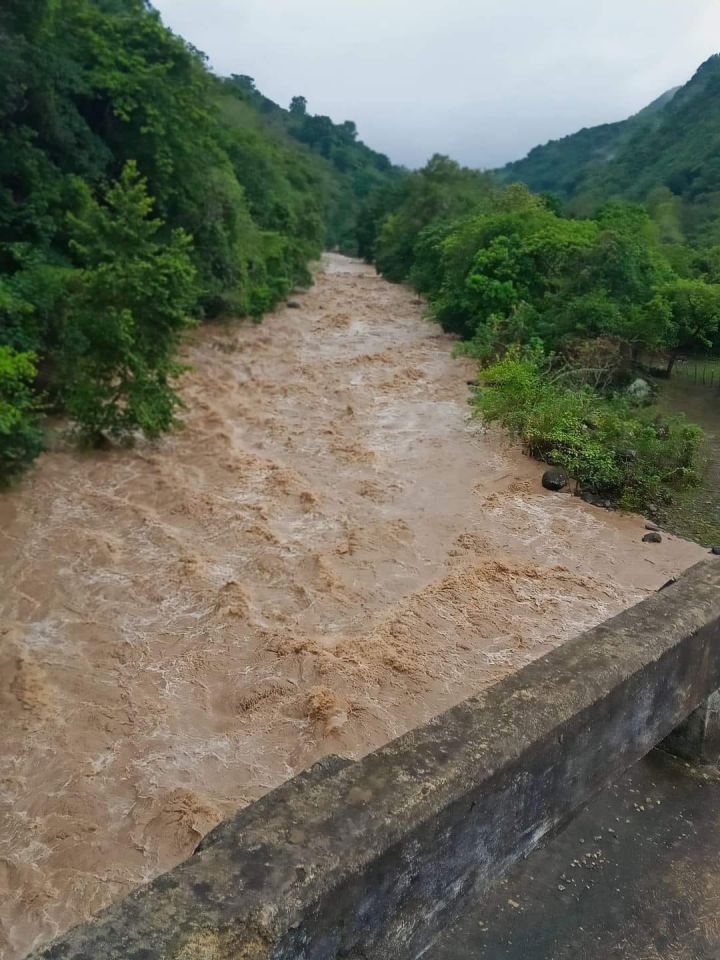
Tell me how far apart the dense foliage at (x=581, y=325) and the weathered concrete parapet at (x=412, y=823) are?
7860 mm

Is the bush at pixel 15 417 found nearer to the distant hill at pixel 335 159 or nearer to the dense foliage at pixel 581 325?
the dense foliage at pixel 581 325

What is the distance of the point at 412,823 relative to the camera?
206 cm

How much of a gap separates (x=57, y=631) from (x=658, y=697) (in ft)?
18.5

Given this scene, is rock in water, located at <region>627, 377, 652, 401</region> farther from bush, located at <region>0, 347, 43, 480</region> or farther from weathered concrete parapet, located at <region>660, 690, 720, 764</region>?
weathered concrete parapet, located at <region>660, 690, 720, 764</region>

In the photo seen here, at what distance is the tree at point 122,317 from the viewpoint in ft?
33.9

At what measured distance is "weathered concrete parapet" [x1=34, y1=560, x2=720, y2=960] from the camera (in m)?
1.81

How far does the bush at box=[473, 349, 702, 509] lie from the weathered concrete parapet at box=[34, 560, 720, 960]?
7.79 metres

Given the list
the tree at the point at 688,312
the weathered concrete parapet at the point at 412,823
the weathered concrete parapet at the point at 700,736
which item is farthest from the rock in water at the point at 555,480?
the weathered concrete parapet at the point at 412,823

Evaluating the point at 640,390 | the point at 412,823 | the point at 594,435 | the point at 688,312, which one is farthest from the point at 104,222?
the point at 688,312

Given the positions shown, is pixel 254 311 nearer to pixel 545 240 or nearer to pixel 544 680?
pixel 545 240

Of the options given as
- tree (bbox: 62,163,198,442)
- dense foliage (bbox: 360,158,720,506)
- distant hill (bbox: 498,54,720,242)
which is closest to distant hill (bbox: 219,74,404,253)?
distant hill (bbox: 498,54,720,242)

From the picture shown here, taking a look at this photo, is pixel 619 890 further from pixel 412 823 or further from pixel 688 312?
pixel 688 312

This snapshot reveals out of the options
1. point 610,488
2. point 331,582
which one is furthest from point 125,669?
point 610,488

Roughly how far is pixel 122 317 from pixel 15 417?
2132 mm
